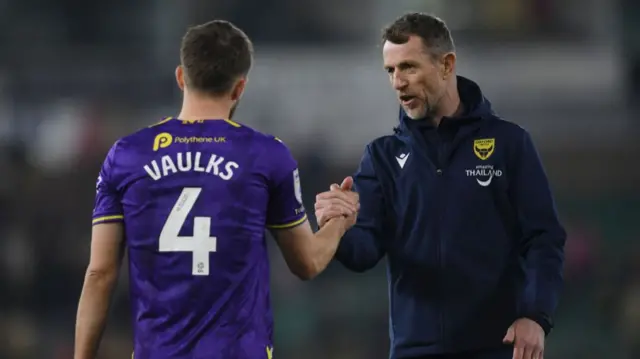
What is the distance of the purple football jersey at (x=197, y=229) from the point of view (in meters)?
2.88

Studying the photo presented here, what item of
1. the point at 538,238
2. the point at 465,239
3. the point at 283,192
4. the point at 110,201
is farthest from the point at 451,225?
the point at 110,201

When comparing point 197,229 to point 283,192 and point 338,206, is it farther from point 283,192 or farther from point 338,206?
point 338,206

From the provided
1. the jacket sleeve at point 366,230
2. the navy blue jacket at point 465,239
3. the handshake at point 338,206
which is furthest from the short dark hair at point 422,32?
the handshake at point 338,206

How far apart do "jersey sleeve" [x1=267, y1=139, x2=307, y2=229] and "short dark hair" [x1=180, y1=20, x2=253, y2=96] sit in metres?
0.22

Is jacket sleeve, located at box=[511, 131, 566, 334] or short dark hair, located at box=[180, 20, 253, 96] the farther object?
jacket sleeve, located at box=[511, 131, 566, 334]

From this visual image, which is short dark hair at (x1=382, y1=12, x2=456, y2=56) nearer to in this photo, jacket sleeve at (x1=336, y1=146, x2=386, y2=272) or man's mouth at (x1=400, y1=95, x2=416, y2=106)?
man's mouth at (x1=400, y1=95, x2=416, y2=106)

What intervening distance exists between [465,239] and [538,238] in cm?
24

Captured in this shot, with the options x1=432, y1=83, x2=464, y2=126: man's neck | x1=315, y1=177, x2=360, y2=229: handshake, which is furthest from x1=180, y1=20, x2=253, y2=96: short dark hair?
x1=432, y1=83, x2=464, y2=126: man's neck

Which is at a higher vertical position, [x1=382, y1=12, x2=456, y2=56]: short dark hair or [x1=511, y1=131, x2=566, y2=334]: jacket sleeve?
[x1=382, y1=12, x2=456, y2=56]: short dark hair

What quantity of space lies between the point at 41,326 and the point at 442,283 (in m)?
Result: 6.62

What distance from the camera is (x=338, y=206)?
3453mm

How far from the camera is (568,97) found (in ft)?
34.9

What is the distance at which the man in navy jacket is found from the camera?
360 centimetres

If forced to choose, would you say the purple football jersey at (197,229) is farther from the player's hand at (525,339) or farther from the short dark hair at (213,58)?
the player's hand at (525,339)
